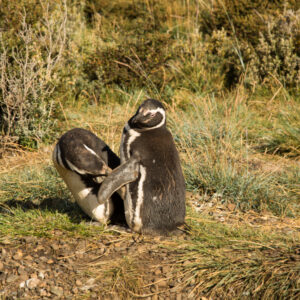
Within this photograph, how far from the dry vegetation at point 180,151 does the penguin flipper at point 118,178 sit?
0.42 metres

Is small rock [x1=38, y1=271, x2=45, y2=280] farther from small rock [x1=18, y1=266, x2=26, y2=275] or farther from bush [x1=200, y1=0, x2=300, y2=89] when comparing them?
bush [x1=200, y1=0, x2=300, y2=89]

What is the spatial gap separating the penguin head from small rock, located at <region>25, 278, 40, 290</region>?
1.16 metres

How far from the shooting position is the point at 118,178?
290 cm

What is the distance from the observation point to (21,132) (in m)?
5.39

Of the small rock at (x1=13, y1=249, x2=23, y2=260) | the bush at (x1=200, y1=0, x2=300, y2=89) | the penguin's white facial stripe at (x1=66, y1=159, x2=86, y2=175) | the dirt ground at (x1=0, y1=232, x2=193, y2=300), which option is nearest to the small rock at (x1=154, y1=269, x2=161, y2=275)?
the dirt ground at (x1=0, y1=232, x2=193, y2=300)

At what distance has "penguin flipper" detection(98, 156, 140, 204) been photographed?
2.88 meters

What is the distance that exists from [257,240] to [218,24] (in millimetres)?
5643

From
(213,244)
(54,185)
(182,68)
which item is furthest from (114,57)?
(213,244)

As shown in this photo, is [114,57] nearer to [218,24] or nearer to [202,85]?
[202,85]

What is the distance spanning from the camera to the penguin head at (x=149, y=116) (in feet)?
9.80

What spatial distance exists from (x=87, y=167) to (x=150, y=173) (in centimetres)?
41

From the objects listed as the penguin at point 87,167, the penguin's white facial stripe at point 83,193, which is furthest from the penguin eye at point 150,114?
the penguin's white facial stripe at point 83,193

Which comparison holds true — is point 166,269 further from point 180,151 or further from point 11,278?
point 180,151

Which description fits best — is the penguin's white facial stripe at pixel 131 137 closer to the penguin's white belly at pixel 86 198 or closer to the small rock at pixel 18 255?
the penguin's white belly at pixel 86 198
